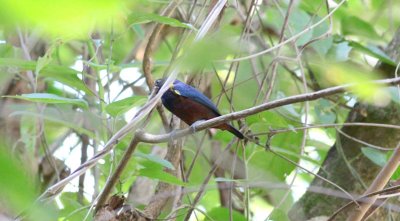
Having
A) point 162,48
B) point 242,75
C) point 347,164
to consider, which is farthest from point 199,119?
point 162,48

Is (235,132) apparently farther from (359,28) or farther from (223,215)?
(359,28)

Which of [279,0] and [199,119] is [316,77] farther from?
[199,119]

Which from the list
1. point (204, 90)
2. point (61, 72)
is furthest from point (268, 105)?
point (204, 90)

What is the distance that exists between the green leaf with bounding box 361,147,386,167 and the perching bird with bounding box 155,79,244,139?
491mm

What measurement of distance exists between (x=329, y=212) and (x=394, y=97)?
17.9 inches

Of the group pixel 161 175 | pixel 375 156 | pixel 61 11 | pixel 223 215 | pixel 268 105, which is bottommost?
pixel 223 215

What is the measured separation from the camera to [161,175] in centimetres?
157

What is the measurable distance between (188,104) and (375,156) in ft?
2.24

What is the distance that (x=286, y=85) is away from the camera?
114 inches

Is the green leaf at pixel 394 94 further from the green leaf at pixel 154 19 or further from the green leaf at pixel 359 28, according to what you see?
the green leaf at pixel 154 19

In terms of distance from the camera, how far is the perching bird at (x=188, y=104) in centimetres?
223

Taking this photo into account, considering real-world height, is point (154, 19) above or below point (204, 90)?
above

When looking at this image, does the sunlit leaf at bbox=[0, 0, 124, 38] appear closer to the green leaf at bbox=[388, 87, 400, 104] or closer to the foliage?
the foliage

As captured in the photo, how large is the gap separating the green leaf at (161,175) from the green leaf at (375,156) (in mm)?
712
